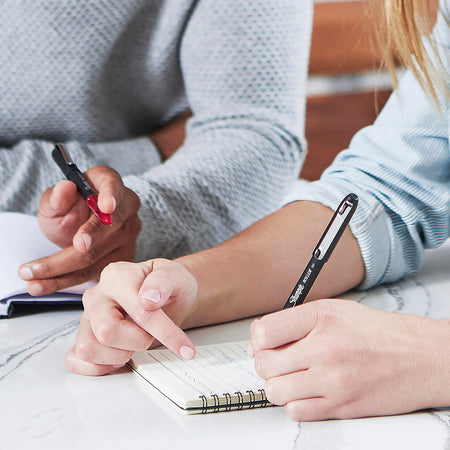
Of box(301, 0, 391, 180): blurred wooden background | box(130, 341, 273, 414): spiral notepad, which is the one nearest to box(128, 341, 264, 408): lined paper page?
box(130, 341, 273, 414): spiral notepad

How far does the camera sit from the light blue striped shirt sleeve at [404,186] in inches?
25.5

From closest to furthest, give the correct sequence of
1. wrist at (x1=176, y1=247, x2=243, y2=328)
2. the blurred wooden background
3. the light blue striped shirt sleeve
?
wrist at (x1=176, y1=247, x2=243, y2=328) → the light blue striped shirt sleeve → the blurred wooden background

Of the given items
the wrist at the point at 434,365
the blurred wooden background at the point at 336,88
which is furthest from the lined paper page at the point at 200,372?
the blurred wooden background at the point at 336,88

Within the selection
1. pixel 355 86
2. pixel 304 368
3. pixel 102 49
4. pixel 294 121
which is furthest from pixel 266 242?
pixel 355 86

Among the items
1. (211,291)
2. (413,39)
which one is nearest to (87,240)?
(211,291)

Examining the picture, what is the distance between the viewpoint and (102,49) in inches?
36.2

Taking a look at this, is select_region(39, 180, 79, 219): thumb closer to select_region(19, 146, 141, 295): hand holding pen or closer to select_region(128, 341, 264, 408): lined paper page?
select_region(19, 146, 141, 295): hand holding pen

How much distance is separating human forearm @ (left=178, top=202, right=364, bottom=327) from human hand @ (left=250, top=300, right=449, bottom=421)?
0.48 feet

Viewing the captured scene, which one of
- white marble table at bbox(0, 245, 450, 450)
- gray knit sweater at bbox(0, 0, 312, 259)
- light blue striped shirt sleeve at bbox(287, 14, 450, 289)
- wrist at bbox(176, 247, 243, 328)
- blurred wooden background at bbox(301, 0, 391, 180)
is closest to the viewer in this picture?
white marble table at bbox(0, 245, 450, 450)

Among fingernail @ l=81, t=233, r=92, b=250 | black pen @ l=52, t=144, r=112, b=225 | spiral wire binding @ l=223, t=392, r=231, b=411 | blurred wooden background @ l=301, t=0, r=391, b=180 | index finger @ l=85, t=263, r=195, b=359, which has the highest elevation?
black pen @ l=52, t=144, r=112, b=225

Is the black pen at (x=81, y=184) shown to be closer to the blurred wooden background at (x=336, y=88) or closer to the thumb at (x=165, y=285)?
the thumb at (x=165, y=285)

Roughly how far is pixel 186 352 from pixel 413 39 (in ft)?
1.24

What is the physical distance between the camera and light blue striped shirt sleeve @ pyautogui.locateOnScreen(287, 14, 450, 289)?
0.65 metres

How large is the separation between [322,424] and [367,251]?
0.88 ft
